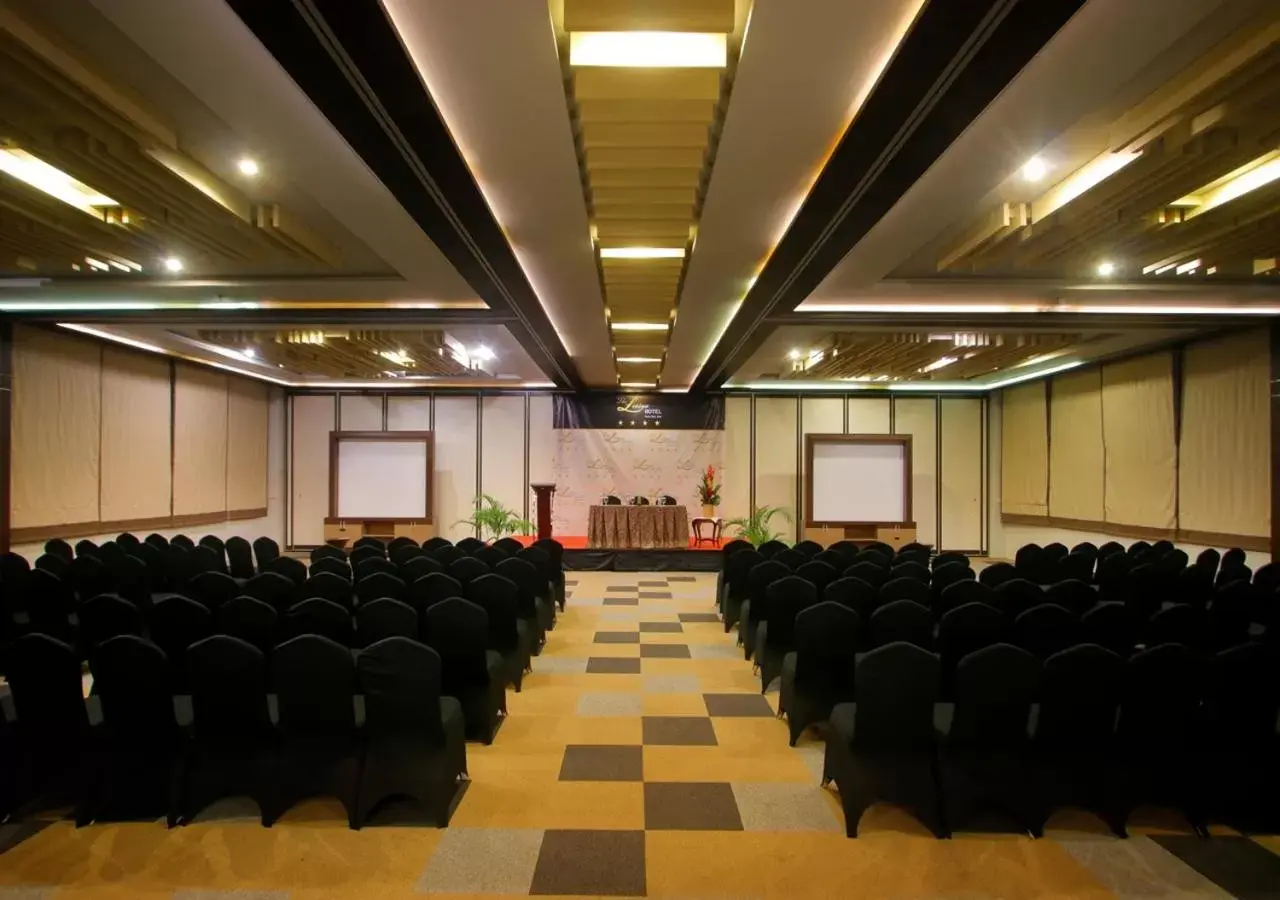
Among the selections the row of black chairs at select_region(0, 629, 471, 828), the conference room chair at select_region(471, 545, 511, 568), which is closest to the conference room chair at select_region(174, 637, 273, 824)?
the row of black chairs at select_region(0, 629, 471, 828)

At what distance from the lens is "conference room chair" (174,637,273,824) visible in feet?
10.9

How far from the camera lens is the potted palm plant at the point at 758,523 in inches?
535

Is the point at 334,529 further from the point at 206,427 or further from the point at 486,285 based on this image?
the point at 486,285

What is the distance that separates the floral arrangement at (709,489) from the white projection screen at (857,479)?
202 centimetres

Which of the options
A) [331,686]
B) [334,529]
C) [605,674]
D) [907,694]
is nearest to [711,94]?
[907,694]

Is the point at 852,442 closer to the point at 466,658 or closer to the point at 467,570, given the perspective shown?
the point at 467,570

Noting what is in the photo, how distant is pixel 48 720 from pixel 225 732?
3.07 ft

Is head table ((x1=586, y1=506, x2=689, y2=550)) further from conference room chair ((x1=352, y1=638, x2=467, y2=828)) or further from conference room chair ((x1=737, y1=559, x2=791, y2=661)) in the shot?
conference room chair ((x1=352, y1=638, x2=467, y2=828))

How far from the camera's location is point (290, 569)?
6.39 metres

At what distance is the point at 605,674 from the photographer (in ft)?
20.1

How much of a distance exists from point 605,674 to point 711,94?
471cm

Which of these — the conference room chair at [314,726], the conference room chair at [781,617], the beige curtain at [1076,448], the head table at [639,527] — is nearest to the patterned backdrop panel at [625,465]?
the head table at [639,527]

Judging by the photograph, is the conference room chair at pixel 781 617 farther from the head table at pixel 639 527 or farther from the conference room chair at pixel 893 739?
the head table at pixel 639 527

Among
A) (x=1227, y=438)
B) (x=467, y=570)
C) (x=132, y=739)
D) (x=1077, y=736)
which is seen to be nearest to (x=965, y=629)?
(x=1077, y=736)
